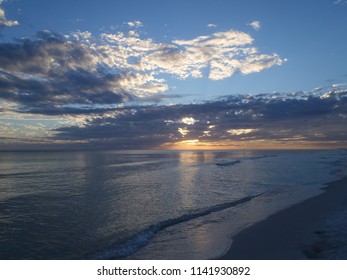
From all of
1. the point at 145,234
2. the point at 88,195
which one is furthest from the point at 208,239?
the point at 88,195

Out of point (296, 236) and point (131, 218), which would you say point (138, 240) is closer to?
point (131, 218)

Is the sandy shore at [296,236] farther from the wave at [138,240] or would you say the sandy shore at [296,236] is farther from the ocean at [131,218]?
the wave at [138,240]

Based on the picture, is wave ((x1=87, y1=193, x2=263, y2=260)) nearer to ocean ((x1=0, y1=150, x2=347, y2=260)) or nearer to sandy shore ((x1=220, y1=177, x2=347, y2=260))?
ocean ((x1=0, y1=150, x2=347, y2=260))

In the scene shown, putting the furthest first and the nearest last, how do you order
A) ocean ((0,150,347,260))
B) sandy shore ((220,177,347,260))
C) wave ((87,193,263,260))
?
ocean ((0,150,347,260)), wave ((87,193,263,260)), sandy shore ((220,177,347,260))

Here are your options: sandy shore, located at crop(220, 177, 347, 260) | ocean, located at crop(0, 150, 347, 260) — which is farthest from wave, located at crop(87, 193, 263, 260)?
sandy shore, located at crop(220, 177, 347, 260)

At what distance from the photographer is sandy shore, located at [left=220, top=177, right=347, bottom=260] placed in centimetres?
1084

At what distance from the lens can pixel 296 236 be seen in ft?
42.7

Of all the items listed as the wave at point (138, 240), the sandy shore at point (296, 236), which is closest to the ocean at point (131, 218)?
the wave at point (138, 240)

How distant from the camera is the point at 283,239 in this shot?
41.5 ft

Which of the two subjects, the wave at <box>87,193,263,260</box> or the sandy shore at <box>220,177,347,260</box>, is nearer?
the sandy shore at <box>220,177,347,260</box>

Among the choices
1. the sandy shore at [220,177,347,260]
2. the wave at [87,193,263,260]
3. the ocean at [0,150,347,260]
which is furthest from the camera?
the ocean at [0,150,347,260]

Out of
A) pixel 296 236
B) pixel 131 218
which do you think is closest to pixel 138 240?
pixel 131 218

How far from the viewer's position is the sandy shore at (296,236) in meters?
10.8

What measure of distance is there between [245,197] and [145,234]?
12.2m
